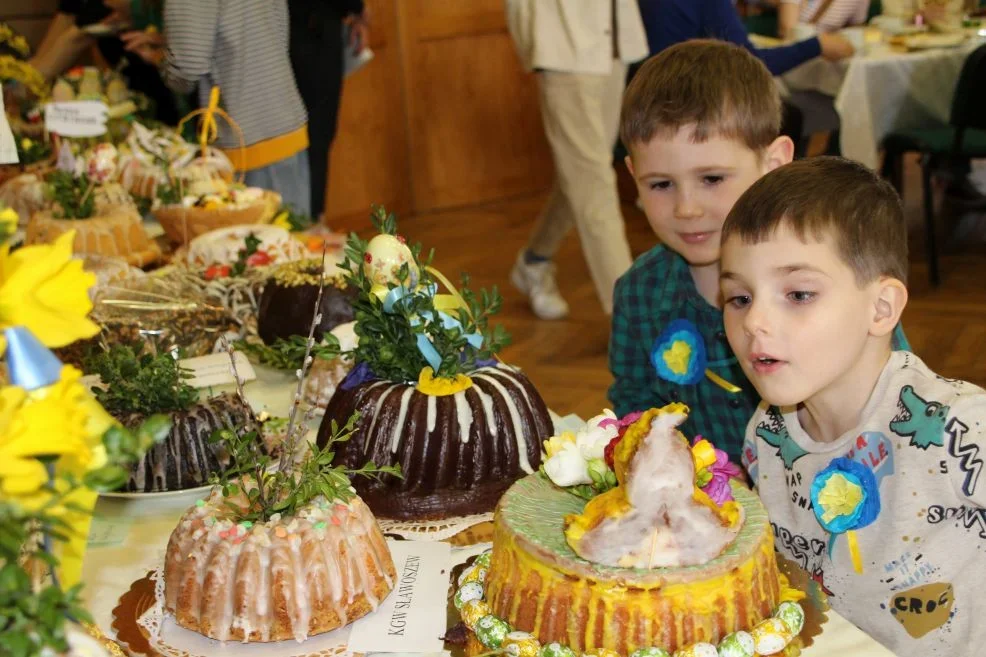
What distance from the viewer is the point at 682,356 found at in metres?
2.10

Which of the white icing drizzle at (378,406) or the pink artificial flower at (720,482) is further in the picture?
the white icing drizzle at (378,406)

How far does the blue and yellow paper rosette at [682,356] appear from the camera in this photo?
208cm

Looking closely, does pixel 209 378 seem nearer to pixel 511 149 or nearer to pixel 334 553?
pixel 334 553

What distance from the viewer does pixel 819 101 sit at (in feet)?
19.4

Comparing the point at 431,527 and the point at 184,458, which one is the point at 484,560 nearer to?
the point at 431,527

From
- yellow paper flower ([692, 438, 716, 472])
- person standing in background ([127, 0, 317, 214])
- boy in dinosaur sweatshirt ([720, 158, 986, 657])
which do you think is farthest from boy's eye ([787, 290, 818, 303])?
person standing in background ([127, 0, 317, 214])

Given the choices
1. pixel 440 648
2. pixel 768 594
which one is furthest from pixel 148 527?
pixel 768 594

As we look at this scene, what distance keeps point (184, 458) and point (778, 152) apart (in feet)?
3.69

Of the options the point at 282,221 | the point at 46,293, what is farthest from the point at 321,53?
the point at 46,293

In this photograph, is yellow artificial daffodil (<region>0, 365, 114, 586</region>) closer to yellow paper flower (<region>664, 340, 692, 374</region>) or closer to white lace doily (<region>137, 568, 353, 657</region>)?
white lace doily (<region>137, 568, 353, 657</region>)

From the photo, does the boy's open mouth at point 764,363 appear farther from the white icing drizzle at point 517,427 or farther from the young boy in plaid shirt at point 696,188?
the young boy in plaid shirt at point 696,188

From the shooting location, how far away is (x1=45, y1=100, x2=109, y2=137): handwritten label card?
134 inches

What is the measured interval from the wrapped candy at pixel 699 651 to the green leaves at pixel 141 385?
0.91 m

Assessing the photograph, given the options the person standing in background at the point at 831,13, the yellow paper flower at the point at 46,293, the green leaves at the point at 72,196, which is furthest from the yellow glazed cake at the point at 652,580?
the person standing in background at the point at 831,13
